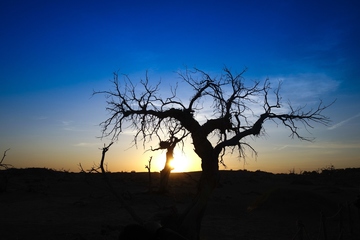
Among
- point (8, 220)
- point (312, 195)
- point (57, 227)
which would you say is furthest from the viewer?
point (312, 195)

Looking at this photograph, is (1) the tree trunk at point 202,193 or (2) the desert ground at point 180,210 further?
(2) the desert ground at point 180,210

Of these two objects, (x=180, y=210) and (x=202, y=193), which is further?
(x=180, y=210)

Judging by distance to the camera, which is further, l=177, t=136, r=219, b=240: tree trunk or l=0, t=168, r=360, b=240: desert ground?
l=0, t=168, r=360, b=240: desert ground

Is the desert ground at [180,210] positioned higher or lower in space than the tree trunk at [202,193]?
lower

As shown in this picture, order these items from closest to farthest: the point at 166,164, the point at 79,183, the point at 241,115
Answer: the point at 241,115
the point at 166,164
the point at 79,183

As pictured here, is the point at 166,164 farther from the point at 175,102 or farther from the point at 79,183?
the point at 175,102

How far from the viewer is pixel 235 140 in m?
9.44

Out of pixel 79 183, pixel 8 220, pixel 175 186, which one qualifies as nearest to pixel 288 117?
pixel 8 220

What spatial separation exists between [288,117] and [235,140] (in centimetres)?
229

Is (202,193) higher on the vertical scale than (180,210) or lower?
higher

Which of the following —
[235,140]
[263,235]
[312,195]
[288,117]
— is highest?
[288,117]

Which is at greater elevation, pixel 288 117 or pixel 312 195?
pixel 288 117

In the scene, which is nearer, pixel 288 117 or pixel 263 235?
pixel 288 117

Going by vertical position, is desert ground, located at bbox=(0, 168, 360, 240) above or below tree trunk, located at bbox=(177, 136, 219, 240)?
below
